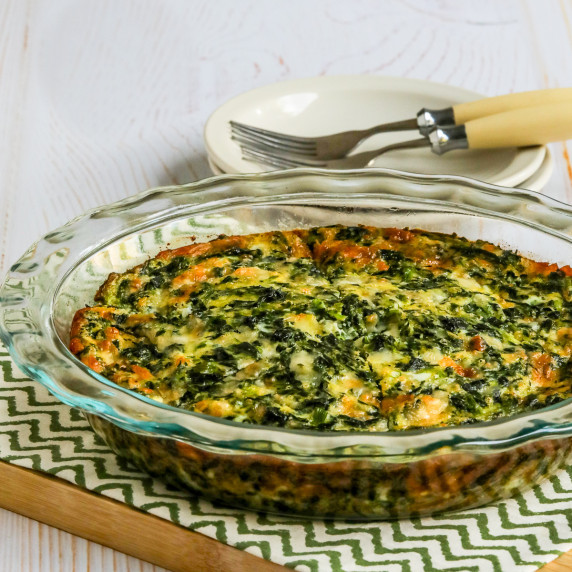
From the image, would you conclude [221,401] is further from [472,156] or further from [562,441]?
Result: [472,156]

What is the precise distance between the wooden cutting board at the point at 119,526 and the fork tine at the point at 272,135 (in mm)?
1931


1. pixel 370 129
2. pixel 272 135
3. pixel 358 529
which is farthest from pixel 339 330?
pixel 370 129

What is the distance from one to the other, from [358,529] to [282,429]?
1.29 ft

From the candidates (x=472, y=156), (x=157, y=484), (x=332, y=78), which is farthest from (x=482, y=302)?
(x=332, y=78)

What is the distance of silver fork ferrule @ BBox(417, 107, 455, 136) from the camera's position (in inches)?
154

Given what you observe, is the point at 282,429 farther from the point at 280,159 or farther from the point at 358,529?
the point at 280,159

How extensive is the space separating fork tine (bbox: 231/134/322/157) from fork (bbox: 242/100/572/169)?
0.02 metres

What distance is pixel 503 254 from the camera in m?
2.83

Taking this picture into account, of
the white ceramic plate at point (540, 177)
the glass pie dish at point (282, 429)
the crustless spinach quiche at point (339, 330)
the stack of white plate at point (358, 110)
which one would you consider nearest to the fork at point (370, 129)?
the stack of white plate at point (358, 110)

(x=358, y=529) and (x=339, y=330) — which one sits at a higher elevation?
(x=339, y=330)

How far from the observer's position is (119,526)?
2.20 meters

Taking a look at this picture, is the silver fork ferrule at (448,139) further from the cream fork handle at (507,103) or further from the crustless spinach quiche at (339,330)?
the crustless spinach quiche at (339,330)

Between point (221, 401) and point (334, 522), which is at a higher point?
point (221, 401)

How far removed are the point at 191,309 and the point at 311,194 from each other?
24.4 inches
